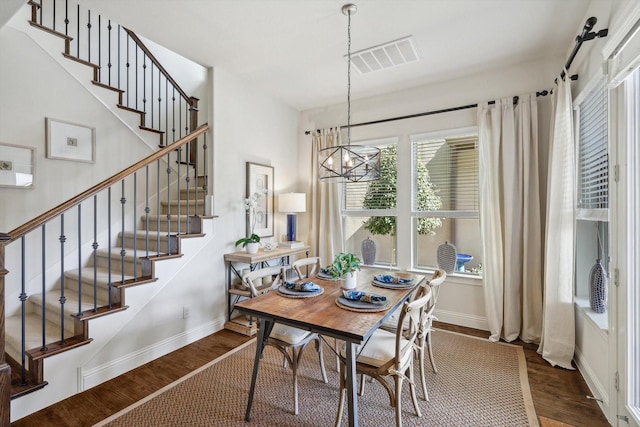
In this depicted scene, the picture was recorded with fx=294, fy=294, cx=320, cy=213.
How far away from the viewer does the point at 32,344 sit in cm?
208

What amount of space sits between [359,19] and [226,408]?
3.08 meters

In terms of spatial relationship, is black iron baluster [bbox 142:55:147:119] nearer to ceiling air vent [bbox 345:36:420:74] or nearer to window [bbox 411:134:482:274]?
ceiling air vent [bbox 345:36:420:74]

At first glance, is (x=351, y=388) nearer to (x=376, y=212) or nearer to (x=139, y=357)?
(x=139, y=357)

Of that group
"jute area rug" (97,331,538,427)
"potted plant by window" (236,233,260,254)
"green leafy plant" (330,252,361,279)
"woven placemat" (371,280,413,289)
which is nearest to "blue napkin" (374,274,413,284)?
"woven placemat" (371,280,413,289)

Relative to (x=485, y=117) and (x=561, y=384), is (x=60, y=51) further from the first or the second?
(x=561, y=384)

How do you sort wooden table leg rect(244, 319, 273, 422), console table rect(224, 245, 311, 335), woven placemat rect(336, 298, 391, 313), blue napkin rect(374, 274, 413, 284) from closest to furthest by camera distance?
woven placemat rect(336, 298, 391, 313) → wooden table leg rect(244, 319, 273, 422) → blue napkin rect(374, 274, 413, 284) → console table rect(224, 245, 311, 335)

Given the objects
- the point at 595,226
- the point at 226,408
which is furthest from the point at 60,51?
the point at 595,226

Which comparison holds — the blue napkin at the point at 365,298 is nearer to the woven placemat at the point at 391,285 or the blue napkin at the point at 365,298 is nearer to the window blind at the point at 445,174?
the woven placemat at the point at 391,285

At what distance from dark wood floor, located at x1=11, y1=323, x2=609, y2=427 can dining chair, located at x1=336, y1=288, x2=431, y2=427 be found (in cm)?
101

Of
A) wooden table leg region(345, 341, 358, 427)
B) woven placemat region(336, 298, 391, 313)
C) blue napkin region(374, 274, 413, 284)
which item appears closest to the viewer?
wooden table leg region(345, 341, 358, 427)

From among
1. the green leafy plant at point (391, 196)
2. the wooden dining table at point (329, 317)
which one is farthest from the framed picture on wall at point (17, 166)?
the green leafy plant at point (391, 196)

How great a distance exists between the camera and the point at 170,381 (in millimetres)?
2293

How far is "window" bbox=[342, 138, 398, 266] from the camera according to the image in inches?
152

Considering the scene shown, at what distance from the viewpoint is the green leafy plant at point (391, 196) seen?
3.62m
